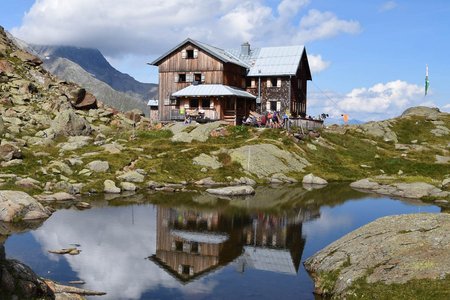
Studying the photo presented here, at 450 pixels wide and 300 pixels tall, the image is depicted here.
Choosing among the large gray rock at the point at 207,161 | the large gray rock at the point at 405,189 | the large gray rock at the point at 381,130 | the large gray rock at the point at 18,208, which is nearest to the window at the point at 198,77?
the large gray rock at the point at 207,161

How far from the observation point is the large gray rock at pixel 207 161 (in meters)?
57.2

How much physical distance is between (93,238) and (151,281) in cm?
937

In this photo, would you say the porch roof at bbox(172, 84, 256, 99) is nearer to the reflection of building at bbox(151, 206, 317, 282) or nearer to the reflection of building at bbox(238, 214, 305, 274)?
the reflection of building at bbox(151, 206, 317, 282)

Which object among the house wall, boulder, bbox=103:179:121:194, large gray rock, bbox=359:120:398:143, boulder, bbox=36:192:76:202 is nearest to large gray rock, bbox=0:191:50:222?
boulder, bbox=36:192:76:202

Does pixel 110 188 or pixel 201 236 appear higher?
pixel 110 188

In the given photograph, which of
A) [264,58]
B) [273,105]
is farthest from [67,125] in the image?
[264,58]

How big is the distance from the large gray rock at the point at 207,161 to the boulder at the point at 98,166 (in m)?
11.2

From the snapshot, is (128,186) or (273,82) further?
(273,82)

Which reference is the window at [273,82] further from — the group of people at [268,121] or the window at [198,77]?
the window at [198,77]

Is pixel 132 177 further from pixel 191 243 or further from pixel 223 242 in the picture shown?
pixel 223 242

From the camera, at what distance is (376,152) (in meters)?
77.2

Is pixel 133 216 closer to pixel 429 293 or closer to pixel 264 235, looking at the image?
pixel 264 235

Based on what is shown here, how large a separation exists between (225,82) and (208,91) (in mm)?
4538

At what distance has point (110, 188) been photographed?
46906 mm
